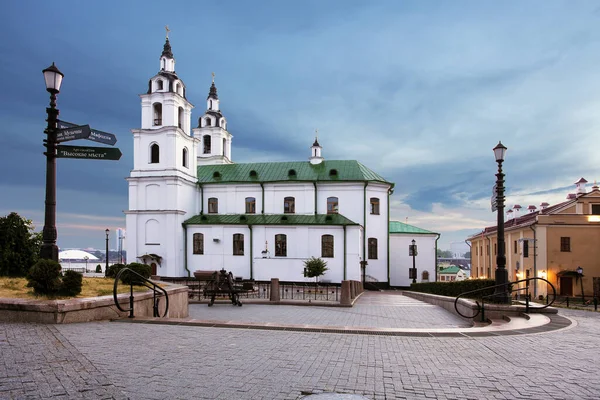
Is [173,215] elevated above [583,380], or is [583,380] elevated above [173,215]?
[173,215]

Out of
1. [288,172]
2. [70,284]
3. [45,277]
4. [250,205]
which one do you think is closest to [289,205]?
[288,172]

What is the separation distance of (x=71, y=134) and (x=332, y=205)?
3468 centimetres

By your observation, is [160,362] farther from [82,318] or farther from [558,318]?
[558,318]

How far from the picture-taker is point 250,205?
148ft

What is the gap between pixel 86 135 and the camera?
35.0ft

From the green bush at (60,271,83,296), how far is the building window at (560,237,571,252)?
40.1m

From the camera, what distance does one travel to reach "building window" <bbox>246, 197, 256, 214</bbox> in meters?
45.1

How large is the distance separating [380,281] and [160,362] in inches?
A: 1511

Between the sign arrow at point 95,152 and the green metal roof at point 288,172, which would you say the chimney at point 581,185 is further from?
the sign arrow at point 95,152

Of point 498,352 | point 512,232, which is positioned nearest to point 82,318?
point 498,352

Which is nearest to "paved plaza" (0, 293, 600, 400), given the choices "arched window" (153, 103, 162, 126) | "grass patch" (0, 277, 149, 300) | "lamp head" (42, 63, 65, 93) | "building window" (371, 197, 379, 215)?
"grass patch" (0, 277, 149, 300)

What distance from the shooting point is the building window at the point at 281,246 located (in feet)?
135

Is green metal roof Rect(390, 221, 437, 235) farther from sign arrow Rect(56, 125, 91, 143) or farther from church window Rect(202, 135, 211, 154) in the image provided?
sign arrow Rect(56, 125, 91, 143)

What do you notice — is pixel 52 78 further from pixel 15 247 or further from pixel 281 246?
pixel 281 246
